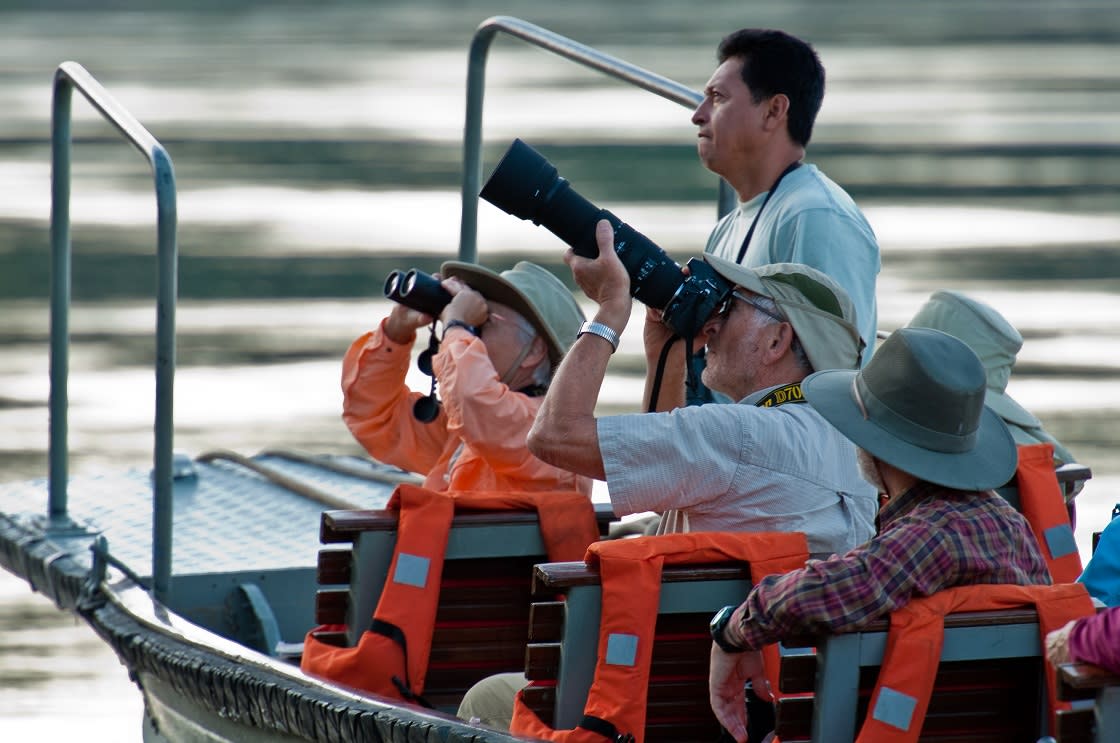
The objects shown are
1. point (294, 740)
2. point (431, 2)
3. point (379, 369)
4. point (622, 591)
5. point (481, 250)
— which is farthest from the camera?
point (431, 2)

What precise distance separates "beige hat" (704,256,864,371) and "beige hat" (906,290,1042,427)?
71 centimetres

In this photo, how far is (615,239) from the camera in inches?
126

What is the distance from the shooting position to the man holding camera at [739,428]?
2961 millimetres

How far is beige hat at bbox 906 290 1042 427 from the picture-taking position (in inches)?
149

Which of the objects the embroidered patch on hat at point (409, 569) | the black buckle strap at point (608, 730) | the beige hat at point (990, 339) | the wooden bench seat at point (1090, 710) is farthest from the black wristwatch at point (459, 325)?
the wooden bench seat at point (1090, 710)

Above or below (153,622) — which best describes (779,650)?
above

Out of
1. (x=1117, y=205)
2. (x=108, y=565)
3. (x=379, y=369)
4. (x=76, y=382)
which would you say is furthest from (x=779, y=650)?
(x=1117, y=205)

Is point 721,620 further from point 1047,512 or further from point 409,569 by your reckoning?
point 1047,512

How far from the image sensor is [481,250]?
36.6ft

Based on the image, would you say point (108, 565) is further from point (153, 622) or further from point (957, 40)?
point (957, 40)

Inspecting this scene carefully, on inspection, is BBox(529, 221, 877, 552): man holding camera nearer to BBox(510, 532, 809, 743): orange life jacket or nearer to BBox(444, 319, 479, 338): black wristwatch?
BBox(510, 532, 809, 743): orange life jacket

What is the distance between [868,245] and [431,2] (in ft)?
75.0

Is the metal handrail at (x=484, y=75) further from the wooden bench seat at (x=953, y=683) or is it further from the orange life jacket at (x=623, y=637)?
the wooden bench seat at (x=953, y=683)

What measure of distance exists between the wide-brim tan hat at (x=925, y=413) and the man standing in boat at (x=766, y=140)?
1.01m
